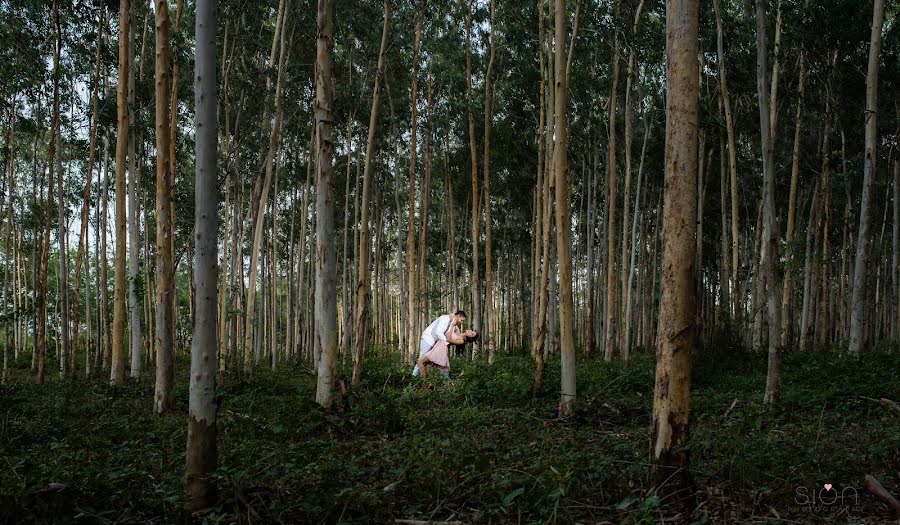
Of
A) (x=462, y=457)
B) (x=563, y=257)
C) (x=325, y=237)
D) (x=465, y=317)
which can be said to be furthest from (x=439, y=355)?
(x=462, y=457)

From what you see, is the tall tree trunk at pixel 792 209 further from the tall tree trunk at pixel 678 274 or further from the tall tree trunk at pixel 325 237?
the tall tree trunk at pixel 678 274

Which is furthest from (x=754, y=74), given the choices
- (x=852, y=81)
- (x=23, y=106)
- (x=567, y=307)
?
(x=23, y=106)

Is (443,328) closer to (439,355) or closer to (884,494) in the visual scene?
(439,355)

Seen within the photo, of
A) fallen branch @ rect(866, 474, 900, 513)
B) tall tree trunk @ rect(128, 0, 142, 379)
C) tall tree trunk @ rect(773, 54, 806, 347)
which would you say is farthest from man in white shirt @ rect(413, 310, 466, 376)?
tall tree trunk @ rect(773, 54, 806, 347)

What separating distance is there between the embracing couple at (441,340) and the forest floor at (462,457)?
137 centimetres

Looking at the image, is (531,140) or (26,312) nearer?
(26,312)

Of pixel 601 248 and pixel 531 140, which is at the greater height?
pixel 531 140

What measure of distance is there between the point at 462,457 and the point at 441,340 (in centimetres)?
657

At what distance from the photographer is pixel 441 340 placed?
37.5ft

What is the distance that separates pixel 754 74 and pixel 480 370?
1089cm

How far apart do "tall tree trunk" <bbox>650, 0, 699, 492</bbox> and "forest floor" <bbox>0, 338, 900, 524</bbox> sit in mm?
230

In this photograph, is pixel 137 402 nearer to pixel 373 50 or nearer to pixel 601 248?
pixel 373 50

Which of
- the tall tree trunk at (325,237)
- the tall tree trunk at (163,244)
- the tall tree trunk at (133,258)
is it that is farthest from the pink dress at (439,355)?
the tall tree trunk at (133,258)

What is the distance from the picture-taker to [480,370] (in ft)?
41.5
